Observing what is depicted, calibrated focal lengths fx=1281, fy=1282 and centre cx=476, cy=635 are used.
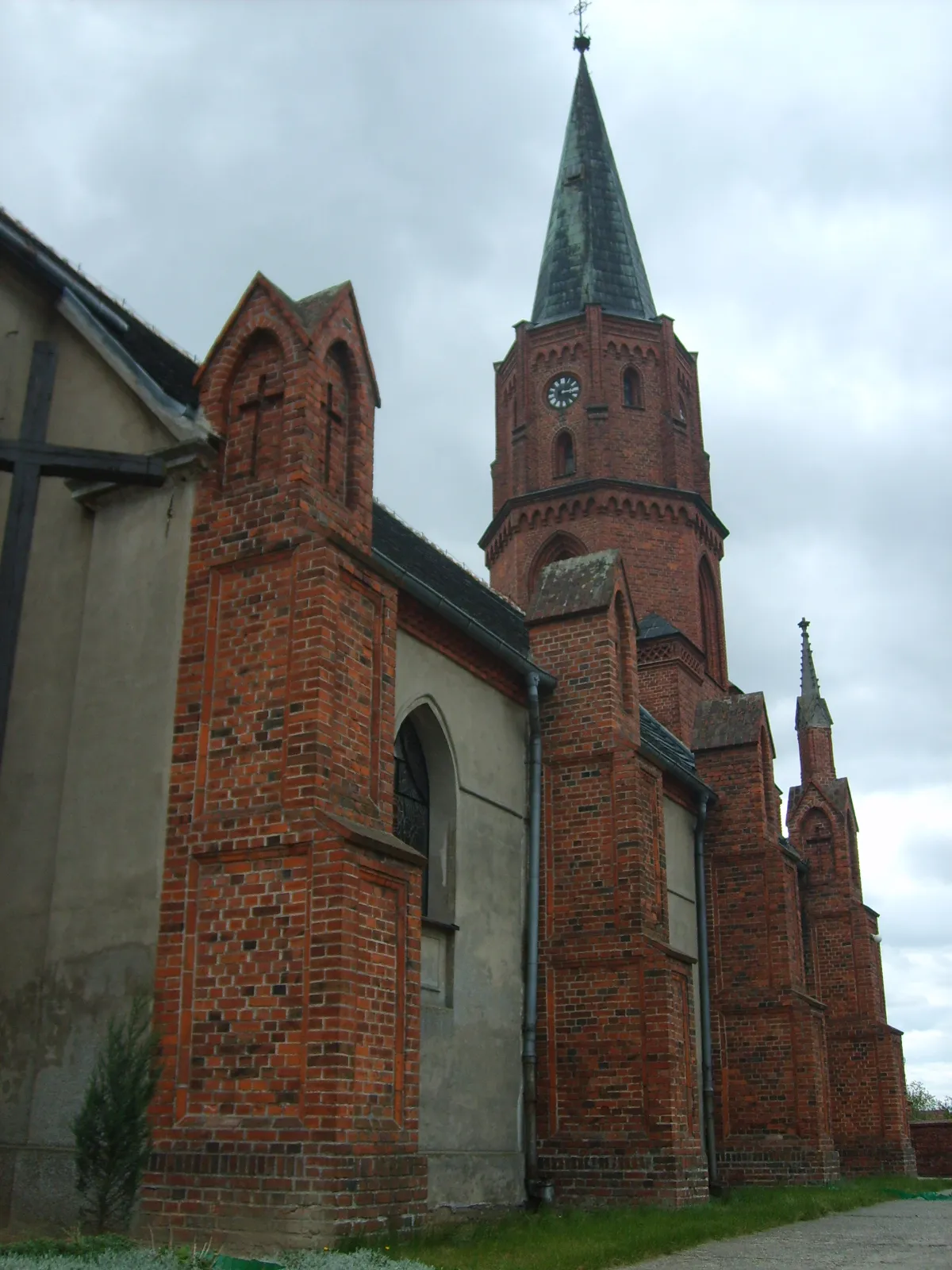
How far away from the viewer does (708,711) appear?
20.7 metres

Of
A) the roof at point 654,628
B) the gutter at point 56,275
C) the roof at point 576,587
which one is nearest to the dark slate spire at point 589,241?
the roof at point 654,628

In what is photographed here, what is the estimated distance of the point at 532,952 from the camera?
1345cm

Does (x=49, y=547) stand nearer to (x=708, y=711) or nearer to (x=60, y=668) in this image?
(x=60, y=668)

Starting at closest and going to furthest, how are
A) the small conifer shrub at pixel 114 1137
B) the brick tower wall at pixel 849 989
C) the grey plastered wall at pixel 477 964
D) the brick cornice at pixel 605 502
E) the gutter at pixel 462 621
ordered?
the small conifer shrub at pixel 114 1137 < the gutter at pixel 462 621 < the grey plastered wall at pixel 477 964 < the brick tower wall at pixel 849 989 < the brick cornice at pixel 605 502

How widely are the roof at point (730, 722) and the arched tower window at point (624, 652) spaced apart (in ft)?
16.5

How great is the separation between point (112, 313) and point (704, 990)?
12.0 m

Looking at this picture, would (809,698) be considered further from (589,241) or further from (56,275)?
(56,275)

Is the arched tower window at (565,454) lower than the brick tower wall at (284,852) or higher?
higher

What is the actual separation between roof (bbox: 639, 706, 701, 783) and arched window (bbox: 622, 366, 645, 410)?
969 centimetres

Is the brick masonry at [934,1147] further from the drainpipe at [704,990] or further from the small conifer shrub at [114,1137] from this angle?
the small conifer shrub at [114,1137]

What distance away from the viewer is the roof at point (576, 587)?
1512cm

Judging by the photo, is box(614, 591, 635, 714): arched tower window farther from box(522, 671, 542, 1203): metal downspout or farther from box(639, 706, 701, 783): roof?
box(639, 706, 701, 783): roof

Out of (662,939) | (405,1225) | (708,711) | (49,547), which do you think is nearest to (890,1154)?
(708,711)

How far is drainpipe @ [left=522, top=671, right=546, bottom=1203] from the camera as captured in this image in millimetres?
12914
